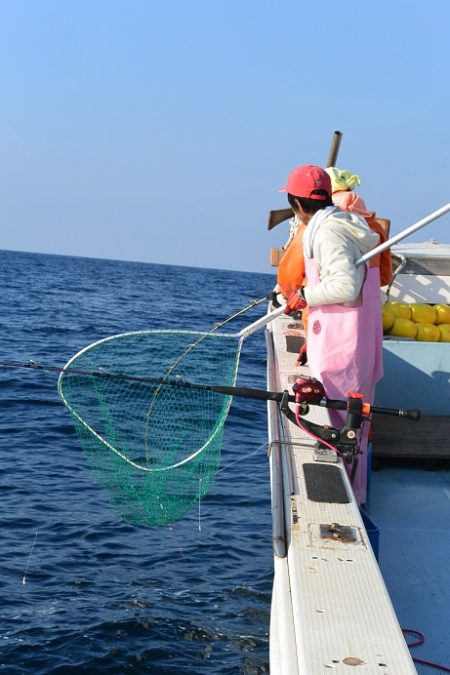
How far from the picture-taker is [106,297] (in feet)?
120

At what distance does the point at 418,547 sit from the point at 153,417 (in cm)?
209

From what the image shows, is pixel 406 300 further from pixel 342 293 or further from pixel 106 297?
pixel 106 297

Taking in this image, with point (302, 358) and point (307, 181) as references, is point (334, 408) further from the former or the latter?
point (302, 358)

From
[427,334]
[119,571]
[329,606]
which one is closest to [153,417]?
[119,571]

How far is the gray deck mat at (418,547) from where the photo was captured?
3850 millimetres

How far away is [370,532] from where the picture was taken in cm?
420

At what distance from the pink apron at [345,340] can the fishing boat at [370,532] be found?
21 cm

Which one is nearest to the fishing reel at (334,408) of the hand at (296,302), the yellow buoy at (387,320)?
the hand at (296,302)

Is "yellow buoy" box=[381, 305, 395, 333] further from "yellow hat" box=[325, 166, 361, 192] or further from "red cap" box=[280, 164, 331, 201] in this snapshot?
"red cap" box=[280, 164, 331, 201]

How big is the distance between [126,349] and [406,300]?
11.2 ft

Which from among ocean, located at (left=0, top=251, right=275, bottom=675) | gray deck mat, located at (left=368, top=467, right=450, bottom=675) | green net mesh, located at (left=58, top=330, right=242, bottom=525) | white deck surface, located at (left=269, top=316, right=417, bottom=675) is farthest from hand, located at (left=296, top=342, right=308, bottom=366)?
white deck surface, located at (left=269, top=316, right=417, bottom=675)

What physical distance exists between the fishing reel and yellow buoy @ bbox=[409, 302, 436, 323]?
10.0 feet

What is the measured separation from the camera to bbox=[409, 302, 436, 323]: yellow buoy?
698 cm

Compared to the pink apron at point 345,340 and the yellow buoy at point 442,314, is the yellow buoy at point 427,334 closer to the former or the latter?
the yellow buoy at point 442,314
